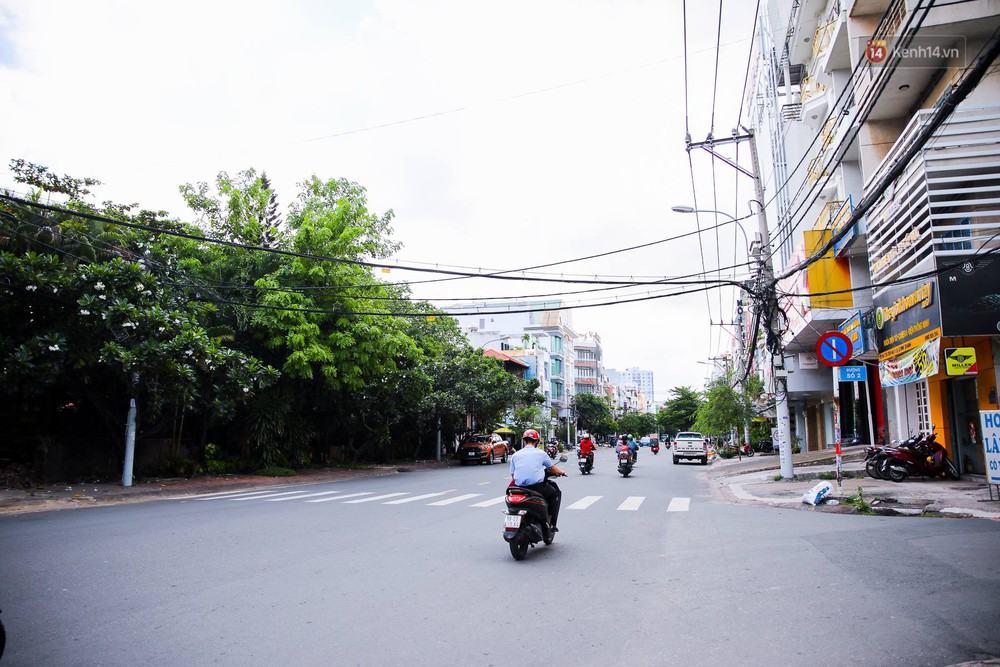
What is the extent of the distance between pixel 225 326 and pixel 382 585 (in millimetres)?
18424

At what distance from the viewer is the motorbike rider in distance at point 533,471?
27.6ft

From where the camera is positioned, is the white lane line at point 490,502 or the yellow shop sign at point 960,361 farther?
the white lane line at point 490,502

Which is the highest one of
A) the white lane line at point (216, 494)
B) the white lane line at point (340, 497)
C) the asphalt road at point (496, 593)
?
the asphalt road at point (496, 593)

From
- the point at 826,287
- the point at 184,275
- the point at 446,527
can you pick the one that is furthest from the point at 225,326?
the point at 826,287

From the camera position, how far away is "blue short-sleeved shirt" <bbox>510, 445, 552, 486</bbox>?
8398mm

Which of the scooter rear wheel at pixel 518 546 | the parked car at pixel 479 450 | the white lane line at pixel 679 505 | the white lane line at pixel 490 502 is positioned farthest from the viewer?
the parked car at pixel 479 450

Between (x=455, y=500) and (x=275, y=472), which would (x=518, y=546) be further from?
(x=275, y=472)

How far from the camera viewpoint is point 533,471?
8406 millimetres

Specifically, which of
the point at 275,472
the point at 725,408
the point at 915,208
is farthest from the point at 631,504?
the point at 725,408

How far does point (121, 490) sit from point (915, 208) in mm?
20138

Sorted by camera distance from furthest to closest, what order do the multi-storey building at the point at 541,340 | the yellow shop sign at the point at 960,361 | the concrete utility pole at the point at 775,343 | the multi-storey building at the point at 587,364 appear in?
the multi-storey building at the point at 587,364 < the multi-storey building at the point at 541,340 < the concrete utility pole at the point at 775,343 < the yellow shop sign at the point at 960,361

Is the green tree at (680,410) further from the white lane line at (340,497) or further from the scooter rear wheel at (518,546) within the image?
the scooter rear wheel at (518,546)

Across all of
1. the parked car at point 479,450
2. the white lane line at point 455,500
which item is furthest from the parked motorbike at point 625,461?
the parked car at point 479,450

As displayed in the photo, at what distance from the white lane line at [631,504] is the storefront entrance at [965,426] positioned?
24.6 feet
